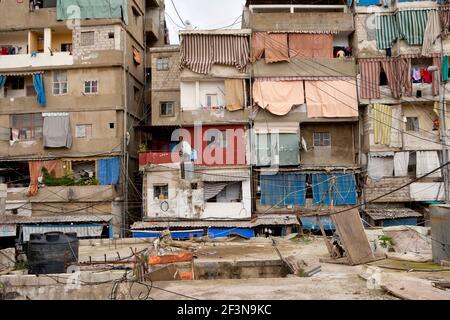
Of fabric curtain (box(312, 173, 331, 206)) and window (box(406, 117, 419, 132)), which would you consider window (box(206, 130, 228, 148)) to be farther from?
window (box(406, 117, 419, 132))

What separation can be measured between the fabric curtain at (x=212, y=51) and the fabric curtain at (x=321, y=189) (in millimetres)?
8039

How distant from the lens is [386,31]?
1160 inches

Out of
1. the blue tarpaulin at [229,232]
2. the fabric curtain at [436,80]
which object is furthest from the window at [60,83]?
the fabric curtain at [436,80]

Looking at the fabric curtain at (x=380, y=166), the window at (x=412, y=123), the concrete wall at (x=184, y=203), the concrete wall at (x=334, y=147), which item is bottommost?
the concrete wall at (x=184, y=203)

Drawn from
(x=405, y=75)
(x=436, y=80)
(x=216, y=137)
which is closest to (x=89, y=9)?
(x=216, y=137)

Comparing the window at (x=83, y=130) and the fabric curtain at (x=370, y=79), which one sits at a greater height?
the fabric curtain at (x=370, y=79)

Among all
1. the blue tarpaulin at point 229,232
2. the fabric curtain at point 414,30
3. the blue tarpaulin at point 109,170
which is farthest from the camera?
the blue tarpaulin at point 109,170

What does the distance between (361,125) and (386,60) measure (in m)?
4.16

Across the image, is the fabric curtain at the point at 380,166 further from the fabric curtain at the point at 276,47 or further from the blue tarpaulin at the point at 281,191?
the fabric curtain at the point at 276,47

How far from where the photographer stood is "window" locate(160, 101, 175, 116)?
1209 inches

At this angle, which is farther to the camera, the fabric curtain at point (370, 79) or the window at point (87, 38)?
the window at point (87, 38)

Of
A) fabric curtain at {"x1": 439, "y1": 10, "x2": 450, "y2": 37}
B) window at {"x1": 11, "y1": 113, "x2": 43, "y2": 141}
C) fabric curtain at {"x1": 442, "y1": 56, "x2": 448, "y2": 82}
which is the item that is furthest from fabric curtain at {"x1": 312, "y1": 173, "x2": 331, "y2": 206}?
window at {"x1": 11, "y1": 113, "x2": 43, "y2": 141}

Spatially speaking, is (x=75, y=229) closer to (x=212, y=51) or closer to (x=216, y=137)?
(x=216, y=137)

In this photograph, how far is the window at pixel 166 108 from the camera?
101 feet
